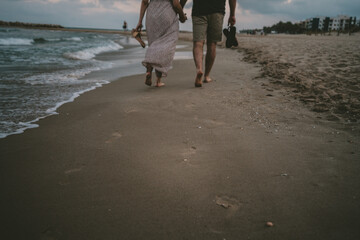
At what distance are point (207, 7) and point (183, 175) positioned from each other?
2.62 meters

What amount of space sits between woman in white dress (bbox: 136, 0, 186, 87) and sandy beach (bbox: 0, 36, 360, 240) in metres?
1.17

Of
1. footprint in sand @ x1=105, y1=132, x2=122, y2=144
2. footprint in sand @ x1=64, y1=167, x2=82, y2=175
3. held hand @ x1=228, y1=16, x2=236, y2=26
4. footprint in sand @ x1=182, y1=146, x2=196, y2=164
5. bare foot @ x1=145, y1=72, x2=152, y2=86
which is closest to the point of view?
footprint in sand @ x1=64, y1=167, x2=82, y2=175

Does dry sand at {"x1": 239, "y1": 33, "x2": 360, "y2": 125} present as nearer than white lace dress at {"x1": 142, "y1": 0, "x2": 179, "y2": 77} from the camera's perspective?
Yes

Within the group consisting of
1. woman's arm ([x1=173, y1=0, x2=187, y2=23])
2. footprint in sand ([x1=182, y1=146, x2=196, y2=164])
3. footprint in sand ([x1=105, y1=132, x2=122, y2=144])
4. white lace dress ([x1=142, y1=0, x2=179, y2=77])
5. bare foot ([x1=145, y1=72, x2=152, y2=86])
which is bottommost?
footprint in sand ([x1=182, y1=146, x2=196, y2=164])

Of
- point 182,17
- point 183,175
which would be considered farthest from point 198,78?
point 183,175

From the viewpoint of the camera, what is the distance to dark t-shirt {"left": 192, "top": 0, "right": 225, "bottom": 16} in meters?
3.13

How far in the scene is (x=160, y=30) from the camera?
3215mm

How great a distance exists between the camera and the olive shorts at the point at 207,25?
321 centimetres

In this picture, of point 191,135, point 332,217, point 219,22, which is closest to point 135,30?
point 219,22

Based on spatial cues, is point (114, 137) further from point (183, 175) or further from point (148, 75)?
point (148, 75)

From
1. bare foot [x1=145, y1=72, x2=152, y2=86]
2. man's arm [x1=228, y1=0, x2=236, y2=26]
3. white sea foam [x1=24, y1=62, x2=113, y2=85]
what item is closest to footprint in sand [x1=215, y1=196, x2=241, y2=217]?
bare foot [x1=145, y1=72, x2=152, y2=86]

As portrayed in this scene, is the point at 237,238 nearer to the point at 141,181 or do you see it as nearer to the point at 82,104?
the point at 141,181

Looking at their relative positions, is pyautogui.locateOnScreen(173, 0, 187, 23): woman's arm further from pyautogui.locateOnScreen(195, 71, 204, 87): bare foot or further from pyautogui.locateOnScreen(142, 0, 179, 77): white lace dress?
pyautogui.locateOnScreen(195, 71, 204, 87): bare foot

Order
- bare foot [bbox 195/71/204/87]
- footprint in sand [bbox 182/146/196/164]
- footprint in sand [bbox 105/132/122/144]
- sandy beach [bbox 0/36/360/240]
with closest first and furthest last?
1. sandy beach [bbox 0/36/360/240]
2. footprint in sand [bbox 182/146/196/164]
3. footprint in sand [bbox 105/132/122/144]
4. bare foot [bbox 195/71/204/87]
